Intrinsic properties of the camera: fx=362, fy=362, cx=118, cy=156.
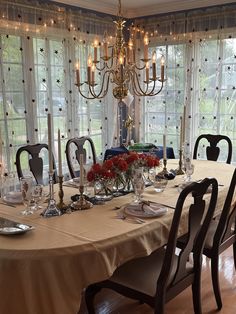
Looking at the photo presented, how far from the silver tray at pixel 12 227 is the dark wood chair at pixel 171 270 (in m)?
0.55

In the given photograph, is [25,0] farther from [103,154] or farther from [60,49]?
[103,154]

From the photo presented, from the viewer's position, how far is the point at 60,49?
428cm

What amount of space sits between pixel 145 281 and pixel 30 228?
0.66 m

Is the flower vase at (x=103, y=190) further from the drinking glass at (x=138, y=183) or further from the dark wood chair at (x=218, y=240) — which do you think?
A: the dark wood chair at (x=218, y=240)

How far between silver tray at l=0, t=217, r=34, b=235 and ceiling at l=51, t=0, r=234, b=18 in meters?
3.09

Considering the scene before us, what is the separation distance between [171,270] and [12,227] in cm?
85

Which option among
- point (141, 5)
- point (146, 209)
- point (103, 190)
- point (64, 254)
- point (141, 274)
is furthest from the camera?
point (141, 5)

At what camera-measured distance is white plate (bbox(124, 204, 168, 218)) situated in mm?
2002

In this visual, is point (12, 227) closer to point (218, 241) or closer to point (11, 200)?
point (11, 200)

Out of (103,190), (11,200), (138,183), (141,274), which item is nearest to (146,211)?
(138,183)

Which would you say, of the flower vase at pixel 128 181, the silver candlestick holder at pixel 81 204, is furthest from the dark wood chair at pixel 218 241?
the silver candlestick holder at pixel 81 204

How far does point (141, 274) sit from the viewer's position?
1.96 m

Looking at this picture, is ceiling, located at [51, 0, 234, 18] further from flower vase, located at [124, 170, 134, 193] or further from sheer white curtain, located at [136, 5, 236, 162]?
flower vase, located at [124, 170, 134, 193]

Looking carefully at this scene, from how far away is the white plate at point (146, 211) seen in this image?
6.57 ft
